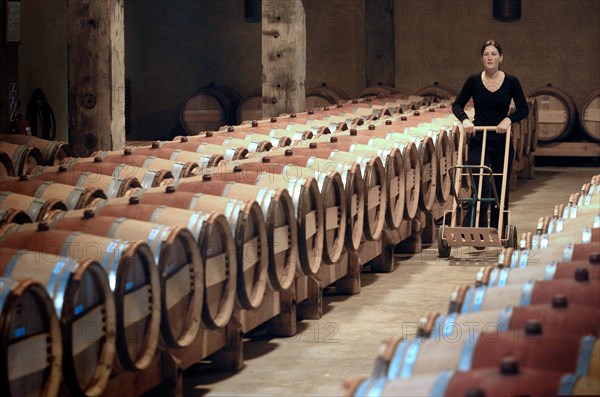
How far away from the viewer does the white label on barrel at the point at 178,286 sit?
18.0ft

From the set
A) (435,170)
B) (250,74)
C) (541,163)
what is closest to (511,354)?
(435,170)

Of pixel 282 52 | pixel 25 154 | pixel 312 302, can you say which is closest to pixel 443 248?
pixel 312 302

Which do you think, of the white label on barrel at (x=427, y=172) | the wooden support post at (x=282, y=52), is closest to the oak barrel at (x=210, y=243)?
the white label on barrel at (x=427, y=172)

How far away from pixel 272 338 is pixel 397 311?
1.02 meters

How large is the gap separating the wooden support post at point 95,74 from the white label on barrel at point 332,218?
2898mm

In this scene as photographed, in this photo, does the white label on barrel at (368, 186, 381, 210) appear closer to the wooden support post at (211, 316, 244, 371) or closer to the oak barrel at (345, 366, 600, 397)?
the wooden support post at (211, 316, 244, 371)

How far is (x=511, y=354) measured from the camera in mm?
3574

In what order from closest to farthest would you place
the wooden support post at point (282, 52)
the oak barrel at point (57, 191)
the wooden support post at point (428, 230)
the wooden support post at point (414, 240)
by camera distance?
the oak barrel at point (57, 191) → the wooden support post at point (414, 240) → the wooden support post at point (428, 230) → the wooden support post at point (282, 52)

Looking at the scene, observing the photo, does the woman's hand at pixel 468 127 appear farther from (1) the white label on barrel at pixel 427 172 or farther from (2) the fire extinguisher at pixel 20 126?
(2) the fire extinguisher at pixel 20 126

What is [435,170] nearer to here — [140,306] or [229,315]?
[229,315]

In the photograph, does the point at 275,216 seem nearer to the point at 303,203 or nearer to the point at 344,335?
the point at 303,203

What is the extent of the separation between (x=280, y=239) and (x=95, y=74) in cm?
368

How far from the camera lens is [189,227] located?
5.82 metres

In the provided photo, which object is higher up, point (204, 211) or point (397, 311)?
point (204, 211)
